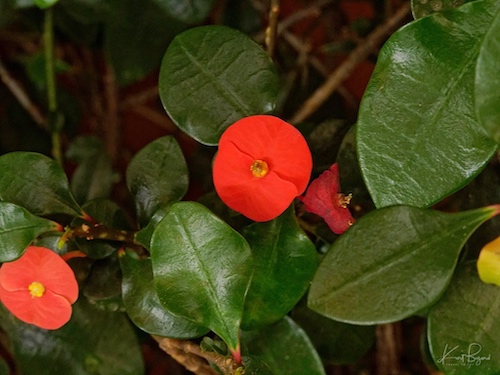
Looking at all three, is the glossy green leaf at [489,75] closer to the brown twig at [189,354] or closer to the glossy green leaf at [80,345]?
the brown twig at [189,354]

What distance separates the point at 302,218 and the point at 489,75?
0.33 metres

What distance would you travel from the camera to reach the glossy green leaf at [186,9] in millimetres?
887

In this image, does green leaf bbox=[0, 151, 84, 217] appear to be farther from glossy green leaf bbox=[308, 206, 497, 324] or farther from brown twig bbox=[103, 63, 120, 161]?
brown twig bbox=[103, 63, 120, 161]

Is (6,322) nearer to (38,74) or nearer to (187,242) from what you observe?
(187,242)

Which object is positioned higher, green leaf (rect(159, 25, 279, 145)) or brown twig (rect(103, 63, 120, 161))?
green leaf (rect(159, 25, 279, 145))

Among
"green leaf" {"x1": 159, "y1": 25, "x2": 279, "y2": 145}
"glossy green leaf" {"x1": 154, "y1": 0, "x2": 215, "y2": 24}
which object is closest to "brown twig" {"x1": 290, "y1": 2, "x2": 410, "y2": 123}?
"glossy green leaf" {"x1": 154, "y1": 0, "x2": 215, "y2": 24}

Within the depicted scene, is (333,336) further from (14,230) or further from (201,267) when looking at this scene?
(14,230)

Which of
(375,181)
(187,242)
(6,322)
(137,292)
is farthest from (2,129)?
(375,181)

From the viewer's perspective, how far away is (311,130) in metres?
0.78

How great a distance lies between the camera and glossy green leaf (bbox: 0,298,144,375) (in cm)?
75

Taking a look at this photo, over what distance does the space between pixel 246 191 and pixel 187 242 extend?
0.23ft

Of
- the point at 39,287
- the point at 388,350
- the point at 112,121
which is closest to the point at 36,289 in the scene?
the point at 39,287

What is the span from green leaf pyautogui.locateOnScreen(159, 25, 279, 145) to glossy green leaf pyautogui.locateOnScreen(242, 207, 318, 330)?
110 mm

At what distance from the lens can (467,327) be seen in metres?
0.57
